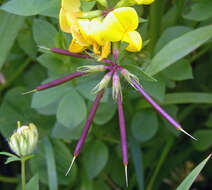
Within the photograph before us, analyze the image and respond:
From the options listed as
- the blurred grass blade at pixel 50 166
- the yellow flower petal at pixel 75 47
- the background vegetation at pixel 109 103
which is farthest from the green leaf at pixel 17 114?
the yellow flower petal at pixel 75 47

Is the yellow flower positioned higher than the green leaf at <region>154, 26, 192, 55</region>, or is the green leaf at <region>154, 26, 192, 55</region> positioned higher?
the yellow flower

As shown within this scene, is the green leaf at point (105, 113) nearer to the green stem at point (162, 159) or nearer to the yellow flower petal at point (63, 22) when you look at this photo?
the green stem at point (162, 159)

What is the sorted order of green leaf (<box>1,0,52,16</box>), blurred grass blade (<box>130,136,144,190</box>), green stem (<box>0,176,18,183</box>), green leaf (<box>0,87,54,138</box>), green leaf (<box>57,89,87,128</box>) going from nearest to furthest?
green leaf (<box>1,0,52,16</box>) → green leaf (<box>57,89,87,128</box>) → blurred grass blade (<box>130,136,144,190</box>) → green leaf (<box>0,87,54,138</box>) → green stem (<box>0,176,18,183</box>)

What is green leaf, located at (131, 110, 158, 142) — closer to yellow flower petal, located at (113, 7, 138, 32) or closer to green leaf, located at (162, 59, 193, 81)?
green leaf, located at (162, 59, 193, 81)

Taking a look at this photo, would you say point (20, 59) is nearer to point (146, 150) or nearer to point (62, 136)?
point (62, 136)

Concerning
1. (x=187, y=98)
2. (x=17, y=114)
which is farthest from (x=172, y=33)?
(x=17, y=114)

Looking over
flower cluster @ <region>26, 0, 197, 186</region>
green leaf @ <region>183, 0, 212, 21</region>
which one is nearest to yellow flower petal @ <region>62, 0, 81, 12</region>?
flower cluster @ <region>26, 0, 197, 186</region>

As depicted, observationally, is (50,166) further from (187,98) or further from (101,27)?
(101,27)
